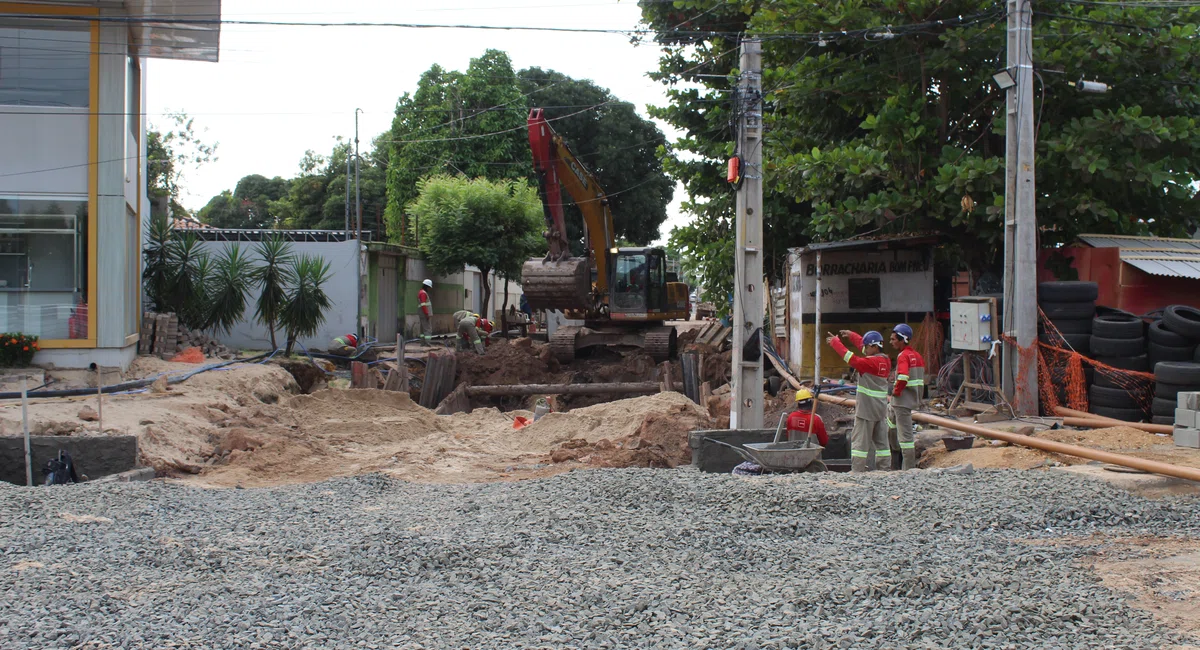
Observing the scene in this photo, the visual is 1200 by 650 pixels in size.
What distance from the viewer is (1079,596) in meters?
4.93

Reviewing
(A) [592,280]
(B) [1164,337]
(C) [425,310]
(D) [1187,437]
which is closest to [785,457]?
(D) [1187,437]

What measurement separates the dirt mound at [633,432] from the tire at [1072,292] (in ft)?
16.4

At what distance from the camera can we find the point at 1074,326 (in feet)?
43.6

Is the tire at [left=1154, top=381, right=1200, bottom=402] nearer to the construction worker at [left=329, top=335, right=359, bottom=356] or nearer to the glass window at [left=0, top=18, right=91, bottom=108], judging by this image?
the glass window at [left=0, top=18, right=91, bottom=108]

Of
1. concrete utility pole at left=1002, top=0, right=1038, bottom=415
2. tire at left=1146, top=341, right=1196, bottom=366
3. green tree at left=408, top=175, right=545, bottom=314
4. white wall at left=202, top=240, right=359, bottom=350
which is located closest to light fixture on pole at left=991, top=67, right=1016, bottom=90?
concrete utility pole at left=1002, top=0, right=1038, bottom=415

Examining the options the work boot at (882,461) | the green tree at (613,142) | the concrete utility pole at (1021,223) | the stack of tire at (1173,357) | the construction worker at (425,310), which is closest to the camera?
the work boot at (882,461)

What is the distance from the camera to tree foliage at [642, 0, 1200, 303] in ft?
46.5

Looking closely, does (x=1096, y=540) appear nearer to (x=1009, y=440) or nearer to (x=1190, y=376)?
(x=1009, y=440)

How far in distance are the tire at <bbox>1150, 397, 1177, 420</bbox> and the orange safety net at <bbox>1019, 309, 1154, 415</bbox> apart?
31 cm

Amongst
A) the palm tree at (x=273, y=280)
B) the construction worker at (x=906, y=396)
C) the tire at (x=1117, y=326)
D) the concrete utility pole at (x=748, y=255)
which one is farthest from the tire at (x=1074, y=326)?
the palm tree at (x=273, y=280)

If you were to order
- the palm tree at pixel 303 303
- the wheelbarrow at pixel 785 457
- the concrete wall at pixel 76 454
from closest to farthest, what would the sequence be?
1. the wheelbarrow at pixel 785 457
2. the concrete wall at pixel 76 454
3. the palm tree at pixel 303 303

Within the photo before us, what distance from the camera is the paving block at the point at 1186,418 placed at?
983 centimetres

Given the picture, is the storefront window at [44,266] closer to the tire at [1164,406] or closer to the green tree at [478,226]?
the tire at [1164,406]

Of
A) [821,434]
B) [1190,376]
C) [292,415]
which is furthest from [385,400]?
[1190,376]
